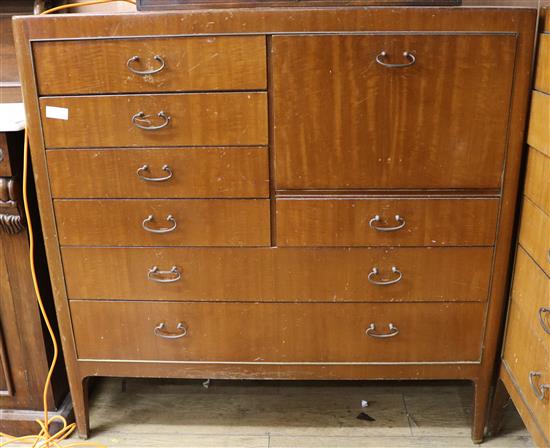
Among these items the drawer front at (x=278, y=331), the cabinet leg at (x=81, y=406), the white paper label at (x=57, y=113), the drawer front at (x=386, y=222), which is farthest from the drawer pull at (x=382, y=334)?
the white paper label at (x=57, y=113)

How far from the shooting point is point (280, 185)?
128 centimetres

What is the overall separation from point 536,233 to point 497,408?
0.56m

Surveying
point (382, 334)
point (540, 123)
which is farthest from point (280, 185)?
point (540, 123)

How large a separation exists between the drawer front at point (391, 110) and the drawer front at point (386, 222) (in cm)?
4

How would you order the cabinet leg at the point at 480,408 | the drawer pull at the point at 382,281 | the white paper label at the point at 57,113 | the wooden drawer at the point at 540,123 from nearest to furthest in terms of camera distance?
1. the wooden drawer at the point at 540,123
2. the white paper label at the point at 57,113
3. the drawer pull at the point at 382,281
4. the cabinet leg at the point at 480,408

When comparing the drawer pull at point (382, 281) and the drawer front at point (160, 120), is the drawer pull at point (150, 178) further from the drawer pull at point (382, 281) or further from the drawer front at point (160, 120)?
the drawer pull at point (382, 281)

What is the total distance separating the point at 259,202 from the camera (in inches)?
51.0

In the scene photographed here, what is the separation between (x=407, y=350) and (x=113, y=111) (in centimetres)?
92

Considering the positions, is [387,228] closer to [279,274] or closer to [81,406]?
[279,274]

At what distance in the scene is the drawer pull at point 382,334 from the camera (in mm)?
1398

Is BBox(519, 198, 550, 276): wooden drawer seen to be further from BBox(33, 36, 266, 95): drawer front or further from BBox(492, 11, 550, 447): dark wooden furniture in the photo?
BBox(33, 36, 266, 95): drawer front

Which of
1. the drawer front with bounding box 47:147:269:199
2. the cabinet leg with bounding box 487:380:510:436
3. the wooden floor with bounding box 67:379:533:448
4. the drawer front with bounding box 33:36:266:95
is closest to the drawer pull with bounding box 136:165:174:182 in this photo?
the drawer front with bounding box 47:147:269:199

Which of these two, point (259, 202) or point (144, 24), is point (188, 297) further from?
point (144, 24)

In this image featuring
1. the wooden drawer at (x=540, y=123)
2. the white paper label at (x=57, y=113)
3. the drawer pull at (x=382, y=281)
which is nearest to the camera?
the wooden drawer at (x=540, y=123)
